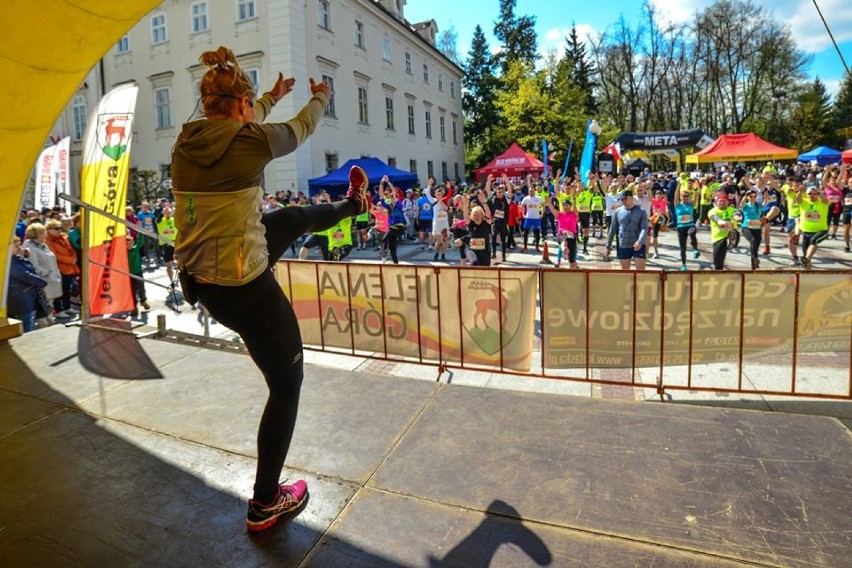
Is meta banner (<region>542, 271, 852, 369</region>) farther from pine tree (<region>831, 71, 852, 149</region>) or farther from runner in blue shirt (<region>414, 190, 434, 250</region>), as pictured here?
pine tree (<region>831, 71, 852, 149</region>)

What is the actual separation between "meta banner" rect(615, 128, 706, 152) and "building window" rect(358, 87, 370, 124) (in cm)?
1365

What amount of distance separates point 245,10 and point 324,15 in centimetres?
382

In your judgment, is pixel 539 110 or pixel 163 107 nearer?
pixel 163 107

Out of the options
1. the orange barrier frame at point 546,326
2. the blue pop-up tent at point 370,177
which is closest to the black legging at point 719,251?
the orange barrier frame at point 546,326

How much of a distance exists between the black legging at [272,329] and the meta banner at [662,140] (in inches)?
1016

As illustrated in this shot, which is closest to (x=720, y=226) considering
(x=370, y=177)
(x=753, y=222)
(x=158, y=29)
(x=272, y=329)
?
(x=753, y=222)

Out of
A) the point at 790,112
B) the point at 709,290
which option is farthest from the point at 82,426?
the point at 790,112

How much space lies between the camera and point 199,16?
24594 mm

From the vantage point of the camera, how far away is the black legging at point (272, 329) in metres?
2.13

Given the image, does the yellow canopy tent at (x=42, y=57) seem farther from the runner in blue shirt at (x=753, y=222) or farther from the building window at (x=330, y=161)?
the building window at (x=330, y=161)

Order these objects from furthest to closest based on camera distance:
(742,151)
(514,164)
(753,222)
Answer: (514,164), (742,151), (753,222)

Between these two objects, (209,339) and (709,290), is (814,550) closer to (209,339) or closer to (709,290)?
(709,290)

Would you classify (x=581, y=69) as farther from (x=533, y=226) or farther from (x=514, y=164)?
(x=533, y=226)

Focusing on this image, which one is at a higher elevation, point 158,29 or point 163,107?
point 158,29
